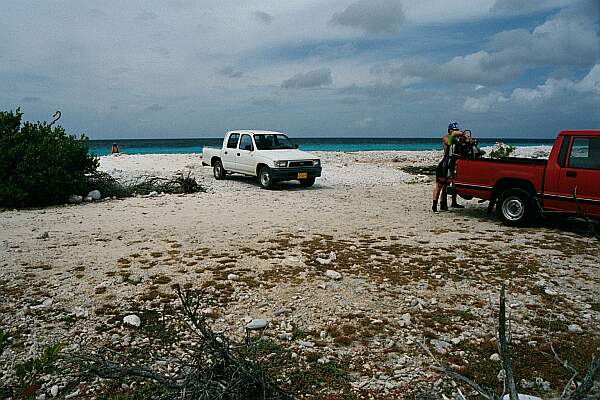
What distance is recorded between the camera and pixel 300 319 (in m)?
5.40

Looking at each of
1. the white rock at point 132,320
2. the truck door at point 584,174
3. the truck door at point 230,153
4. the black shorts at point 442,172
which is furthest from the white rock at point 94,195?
the truck door at point 584,174

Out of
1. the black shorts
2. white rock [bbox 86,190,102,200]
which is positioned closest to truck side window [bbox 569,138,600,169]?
the black shorts

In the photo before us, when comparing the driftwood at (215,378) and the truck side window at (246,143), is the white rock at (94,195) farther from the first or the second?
the driftwood at (215,378)

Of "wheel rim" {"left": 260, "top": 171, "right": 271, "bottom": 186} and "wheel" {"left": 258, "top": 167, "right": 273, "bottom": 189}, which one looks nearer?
"wheel" {"left": 258, "top": 167, "right": 273, "bottom": 189}

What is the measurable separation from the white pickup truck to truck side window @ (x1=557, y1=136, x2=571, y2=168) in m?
8.48

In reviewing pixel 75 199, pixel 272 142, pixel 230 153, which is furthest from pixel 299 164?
pixel 75 199

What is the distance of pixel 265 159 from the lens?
16.5 metres

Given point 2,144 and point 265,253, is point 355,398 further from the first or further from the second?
point 2,144

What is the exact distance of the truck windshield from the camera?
17375 mm

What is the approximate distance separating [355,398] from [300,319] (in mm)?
1523

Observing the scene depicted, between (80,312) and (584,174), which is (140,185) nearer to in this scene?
(80,312)

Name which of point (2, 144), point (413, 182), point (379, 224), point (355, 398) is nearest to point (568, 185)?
point (379, 224)

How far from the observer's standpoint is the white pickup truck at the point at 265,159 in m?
16.4

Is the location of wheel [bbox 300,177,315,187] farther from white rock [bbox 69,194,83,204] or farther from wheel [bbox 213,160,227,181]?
white rock [bbox 69,194,83,204]
